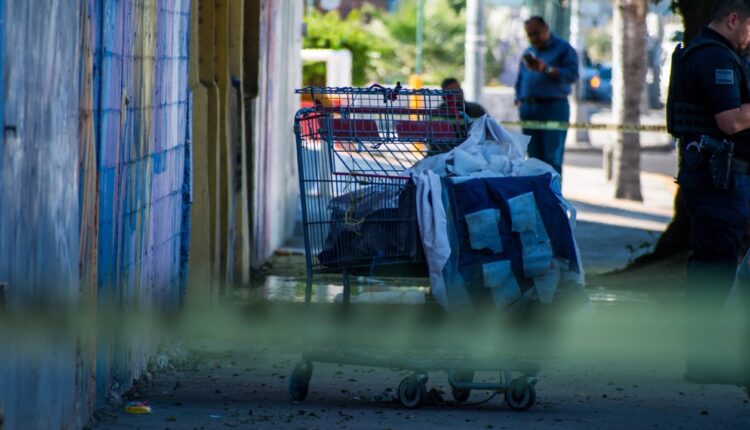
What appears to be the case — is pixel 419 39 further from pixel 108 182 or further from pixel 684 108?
pixel 108 182

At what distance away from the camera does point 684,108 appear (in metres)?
7.66

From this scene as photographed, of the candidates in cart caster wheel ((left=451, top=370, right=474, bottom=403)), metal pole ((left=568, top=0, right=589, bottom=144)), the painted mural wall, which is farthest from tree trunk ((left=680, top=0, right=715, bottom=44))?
metal pole ((left=568, top=0, right=589, bottom=144))

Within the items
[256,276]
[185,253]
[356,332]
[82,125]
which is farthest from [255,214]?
[82,125]

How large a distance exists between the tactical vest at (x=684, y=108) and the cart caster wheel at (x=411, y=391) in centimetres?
207

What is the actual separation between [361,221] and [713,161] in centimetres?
194

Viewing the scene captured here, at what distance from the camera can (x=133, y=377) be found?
23.1 feet

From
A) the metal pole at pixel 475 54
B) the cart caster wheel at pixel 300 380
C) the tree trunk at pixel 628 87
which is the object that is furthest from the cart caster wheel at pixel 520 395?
the metal pole at pixel 475 54

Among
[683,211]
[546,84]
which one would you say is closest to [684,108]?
[683,211]

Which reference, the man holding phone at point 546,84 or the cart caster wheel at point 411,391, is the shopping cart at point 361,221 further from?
the man holding phone at point 546,84

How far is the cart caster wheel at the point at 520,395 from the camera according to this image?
6711mm

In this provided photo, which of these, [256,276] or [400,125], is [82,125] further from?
[256,276]

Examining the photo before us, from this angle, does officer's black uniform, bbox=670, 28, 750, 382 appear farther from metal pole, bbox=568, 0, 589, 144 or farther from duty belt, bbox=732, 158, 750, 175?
metal pole, bbox=568, 0, 589, 144

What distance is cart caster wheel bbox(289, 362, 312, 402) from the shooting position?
683 centimetres

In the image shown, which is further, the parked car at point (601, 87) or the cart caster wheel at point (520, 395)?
the parked car at point (601, 87)
